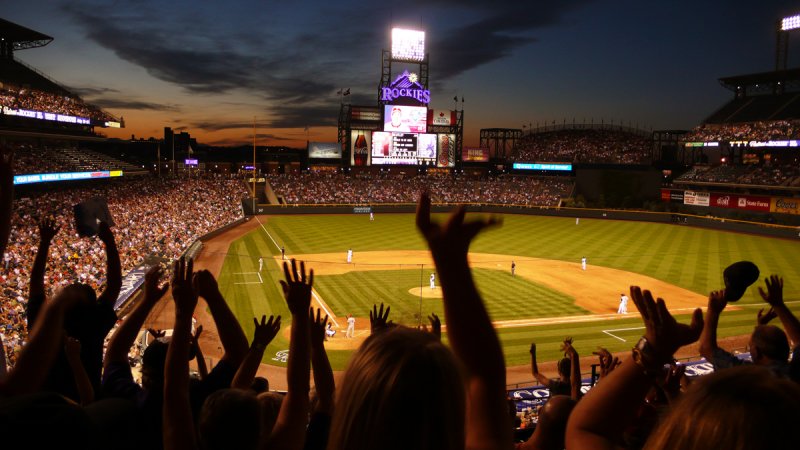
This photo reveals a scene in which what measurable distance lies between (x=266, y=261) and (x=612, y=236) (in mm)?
31515

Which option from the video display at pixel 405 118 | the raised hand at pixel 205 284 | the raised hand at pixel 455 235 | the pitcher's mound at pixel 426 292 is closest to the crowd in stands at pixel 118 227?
the raised hand at pixel 205 284

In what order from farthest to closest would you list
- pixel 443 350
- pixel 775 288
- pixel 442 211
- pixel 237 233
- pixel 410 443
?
pixel 442 211
pixel 237 233
pixel 775 288
pixel 443 350
pixel 410 443

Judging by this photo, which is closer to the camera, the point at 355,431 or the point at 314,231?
the point at 355,431

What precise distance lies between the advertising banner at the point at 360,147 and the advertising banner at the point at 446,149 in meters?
9.34

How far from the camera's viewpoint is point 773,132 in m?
59.4

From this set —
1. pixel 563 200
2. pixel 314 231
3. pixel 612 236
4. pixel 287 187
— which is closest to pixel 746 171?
pixel 563 200

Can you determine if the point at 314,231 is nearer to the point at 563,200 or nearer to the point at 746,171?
the point at 563,200

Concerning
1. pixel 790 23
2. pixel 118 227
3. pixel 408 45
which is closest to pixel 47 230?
pixel 118 227

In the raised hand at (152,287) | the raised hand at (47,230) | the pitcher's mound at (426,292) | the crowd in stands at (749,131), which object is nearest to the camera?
the raised hand at (152,287)

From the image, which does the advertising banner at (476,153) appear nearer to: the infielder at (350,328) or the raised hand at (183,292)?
the infielder at (350,328)

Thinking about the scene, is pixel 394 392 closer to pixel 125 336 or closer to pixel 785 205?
pixel 125 336

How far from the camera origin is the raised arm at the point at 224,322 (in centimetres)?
380

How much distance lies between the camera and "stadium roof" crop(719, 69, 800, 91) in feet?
209

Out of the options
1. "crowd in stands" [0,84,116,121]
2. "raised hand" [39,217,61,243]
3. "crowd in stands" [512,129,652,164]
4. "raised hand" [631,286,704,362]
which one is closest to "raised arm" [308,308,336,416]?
"raised hand" [631,286,704,362]
